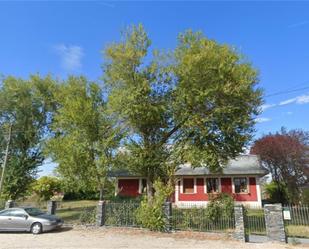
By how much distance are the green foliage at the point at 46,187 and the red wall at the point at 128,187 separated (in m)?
7.78

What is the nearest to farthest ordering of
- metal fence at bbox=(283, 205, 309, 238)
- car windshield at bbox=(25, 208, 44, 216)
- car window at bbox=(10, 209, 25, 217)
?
metal fence at bbox=(283, 205, 309, 238) → car window at bbox=(10, 209, 25, 217) → car windshield at bbox=(25, 208, 44, 216)

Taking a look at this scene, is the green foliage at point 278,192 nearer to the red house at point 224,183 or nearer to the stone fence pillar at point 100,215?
the red house at point 224,183

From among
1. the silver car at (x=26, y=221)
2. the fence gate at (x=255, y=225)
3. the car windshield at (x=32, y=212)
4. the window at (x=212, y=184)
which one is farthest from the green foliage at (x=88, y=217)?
the window at (x=212, y=184)

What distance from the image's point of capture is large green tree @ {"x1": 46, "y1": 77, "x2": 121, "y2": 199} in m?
18.4

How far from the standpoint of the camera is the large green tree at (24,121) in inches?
1029

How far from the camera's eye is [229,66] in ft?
56.9

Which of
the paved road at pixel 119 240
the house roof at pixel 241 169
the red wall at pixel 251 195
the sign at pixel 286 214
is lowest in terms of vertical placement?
the paved road at pixel 119 240

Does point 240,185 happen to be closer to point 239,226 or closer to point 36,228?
point 239,226

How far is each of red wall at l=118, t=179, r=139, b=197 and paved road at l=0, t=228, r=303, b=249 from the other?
1463 cm

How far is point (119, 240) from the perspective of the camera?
44.8 feet

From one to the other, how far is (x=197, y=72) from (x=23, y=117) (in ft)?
56.9

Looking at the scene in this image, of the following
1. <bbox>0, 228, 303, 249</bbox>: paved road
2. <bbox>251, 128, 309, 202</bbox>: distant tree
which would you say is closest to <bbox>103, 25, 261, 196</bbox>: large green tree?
<bbox>0, 228, 303, 249</bbox>: paved road

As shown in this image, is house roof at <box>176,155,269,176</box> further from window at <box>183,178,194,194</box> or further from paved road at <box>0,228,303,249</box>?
paved road at <box>0,228,303,249</box>

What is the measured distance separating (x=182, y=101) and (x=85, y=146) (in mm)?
6619
